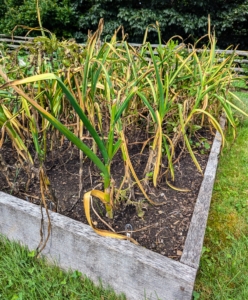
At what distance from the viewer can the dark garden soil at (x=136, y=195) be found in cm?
125

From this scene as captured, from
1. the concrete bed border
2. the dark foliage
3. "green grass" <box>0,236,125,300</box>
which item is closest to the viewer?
the concrete bed border

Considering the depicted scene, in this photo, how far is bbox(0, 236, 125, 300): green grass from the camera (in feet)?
3.85

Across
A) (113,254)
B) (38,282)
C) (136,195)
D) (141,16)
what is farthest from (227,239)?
(141,16)

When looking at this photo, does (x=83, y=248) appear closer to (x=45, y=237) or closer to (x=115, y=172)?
(x=45, y=237)

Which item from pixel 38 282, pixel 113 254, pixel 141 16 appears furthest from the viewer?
pixel 141 16

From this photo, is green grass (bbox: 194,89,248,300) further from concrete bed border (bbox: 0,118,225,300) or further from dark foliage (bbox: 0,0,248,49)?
dark foliage (bbox: 0,0,248,49)

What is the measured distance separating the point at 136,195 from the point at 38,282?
0.61 meters

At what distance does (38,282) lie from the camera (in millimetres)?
1226

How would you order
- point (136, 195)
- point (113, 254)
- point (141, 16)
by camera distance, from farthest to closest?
point (141, 16) → point (136, 195) → point (113, 254)

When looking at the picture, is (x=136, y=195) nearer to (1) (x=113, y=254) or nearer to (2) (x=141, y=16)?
(1) (x=113, y=254)

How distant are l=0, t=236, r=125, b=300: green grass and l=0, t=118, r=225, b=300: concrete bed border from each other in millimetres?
39

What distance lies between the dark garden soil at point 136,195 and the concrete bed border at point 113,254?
0.09 meters

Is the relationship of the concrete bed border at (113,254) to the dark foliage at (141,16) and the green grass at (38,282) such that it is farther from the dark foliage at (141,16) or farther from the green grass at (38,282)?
the dark foliage at (141,16)

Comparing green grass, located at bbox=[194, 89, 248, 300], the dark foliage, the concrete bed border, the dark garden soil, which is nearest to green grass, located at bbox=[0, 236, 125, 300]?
the concrete bed border
